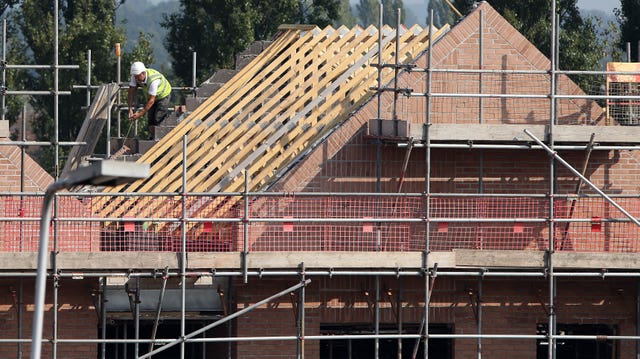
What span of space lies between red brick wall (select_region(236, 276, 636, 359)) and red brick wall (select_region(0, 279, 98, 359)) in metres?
2.15

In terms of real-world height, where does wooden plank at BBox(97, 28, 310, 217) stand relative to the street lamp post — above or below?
above

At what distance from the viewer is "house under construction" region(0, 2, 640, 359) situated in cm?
2470

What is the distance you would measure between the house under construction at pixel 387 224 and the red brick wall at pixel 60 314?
0.02 metres

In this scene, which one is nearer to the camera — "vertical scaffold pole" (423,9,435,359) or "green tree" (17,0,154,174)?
"vertical scaffold pole" (423,9,435,359)

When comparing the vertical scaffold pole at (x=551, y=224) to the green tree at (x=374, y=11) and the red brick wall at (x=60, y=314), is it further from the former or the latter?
the green tree at (x=374, y=11)

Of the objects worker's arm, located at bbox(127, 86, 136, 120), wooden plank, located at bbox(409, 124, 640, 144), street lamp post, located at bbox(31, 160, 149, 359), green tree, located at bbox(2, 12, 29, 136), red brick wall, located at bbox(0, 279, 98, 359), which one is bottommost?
red brick wall, located at bbox(0, 279, 98, 359)

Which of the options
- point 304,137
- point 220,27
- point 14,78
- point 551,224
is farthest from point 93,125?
point 14,78

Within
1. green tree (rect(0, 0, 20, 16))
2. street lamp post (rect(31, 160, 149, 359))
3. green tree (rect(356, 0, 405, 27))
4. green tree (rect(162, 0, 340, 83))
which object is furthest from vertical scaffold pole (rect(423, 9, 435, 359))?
green tree (rect(356, 0, 405, 27))

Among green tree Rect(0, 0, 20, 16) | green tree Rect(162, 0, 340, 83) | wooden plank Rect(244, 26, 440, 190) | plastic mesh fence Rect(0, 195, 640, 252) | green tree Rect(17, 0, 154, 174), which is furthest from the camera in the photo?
green tree Rect(0, 0, 20, 16)

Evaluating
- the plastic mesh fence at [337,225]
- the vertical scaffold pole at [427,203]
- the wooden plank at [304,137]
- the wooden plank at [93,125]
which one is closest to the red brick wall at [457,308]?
the plastic mesh fence at [337,225]

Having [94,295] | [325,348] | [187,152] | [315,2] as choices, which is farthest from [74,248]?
[315,2]

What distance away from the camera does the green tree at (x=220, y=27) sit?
148 feet

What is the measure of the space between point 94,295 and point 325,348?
12.7ft

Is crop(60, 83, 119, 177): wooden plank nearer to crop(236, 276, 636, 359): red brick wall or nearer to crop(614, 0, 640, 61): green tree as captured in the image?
crop(236, 276, 636, 359): red brick wall
